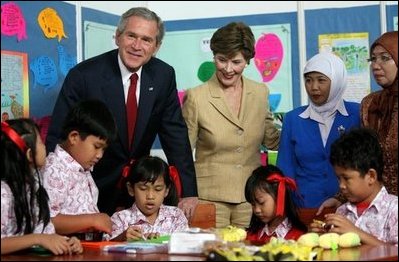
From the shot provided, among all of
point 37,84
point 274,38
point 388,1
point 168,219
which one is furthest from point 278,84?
point 168,219

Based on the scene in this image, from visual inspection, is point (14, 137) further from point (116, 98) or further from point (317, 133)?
point (317, 133)

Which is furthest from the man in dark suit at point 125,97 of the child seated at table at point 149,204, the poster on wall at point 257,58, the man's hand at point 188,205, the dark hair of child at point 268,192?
the poster on wall at point 257,58

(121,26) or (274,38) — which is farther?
(274,38)

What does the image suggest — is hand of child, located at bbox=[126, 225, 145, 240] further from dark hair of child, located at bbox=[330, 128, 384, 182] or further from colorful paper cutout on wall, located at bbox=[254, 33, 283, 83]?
colorful paper cutout on wall, located at bbox=[254, 33, 283, 83]

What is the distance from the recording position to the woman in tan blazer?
14.4 ft

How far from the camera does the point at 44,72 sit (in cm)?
477

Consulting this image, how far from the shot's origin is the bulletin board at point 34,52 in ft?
14.6

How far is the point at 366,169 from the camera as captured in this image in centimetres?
347

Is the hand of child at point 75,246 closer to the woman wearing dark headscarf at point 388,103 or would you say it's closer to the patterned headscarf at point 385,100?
the woman wearing dark headscarf at point 388,103

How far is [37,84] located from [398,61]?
194cm

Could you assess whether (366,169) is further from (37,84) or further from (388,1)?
(388,1)

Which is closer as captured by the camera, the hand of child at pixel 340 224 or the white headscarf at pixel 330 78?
the hand of child at pixel 340 224

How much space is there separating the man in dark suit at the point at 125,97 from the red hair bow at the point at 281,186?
42 cm

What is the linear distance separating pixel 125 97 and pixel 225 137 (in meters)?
0.56
